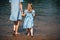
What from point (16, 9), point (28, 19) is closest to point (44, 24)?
point (28, 19)

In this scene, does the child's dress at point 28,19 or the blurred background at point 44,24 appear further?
the blurred background at point 44,24

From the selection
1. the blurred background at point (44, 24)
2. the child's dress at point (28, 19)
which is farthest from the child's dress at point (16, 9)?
the blurred background at point (44, 24)

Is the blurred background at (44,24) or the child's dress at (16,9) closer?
the child's dress at (16,9)

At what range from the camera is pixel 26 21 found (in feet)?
11.3

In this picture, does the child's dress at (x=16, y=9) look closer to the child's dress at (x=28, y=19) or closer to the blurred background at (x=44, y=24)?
the child's dress at (x=28, y=19)

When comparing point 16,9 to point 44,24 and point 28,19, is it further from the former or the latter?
point 44,24

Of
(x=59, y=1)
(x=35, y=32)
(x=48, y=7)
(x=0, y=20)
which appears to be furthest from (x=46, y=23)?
(x=59, y=1)

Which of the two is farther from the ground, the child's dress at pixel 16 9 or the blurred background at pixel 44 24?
the child's dress at pixel 16 9

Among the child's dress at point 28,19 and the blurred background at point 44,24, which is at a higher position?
the child's dress at point 28,19

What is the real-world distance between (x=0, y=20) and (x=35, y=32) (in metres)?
0.67

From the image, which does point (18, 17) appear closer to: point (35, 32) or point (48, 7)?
point (35, 32)

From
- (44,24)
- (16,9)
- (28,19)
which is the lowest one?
(44,24)

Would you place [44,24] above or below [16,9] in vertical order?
below

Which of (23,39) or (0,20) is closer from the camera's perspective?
(23,39)
